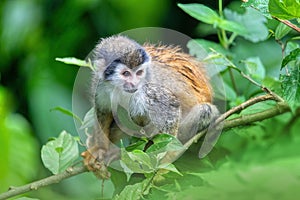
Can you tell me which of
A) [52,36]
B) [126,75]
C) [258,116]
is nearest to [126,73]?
[126,75]

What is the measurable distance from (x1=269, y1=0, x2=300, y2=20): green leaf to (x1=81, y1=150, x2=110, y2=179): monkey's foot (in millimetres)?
683

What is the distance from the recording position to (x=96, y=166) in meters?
1.60

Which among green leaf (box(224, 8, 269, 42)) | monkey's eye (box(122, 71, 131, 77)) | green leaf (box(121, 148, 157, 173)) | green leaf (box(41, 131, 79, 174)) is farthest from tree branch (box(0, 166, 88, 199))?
green leaf (box(224, 8, 269, 42))

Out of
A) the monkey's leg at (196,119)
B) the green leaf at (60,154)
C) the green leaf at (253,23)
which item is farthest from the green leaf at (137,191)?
the green leaf at (253,23)

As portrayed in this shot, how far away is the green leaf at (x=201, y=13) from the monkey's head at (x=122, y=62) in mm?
175

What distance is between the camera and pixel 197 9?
166 centimetres

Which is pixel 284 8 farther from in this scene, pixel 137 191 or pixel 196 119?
pixel 196 119

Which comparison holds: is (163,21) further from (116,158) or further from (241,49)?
(116,158)

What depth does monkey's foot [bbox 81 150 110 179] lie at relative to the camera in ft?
5.00

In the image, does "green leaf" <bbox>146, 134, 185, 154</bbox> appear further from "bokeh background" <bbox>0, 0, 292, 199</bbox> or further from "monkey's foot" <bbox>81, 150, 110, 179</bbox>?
"bokeh background" <bbox>0, 0, 292, 199</bbox>

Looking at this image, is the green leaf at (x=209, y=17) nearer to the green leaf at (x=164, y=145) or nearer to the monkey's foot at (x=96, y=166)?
the monkey's foot at (x=96, y=166)

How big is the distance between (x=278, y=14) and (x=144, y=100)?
0.74m

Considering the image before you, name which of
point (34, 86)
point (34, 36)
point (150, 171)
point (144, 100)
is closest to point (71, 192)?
point (34, 86)

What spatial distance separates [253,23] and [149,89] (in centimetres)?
41
